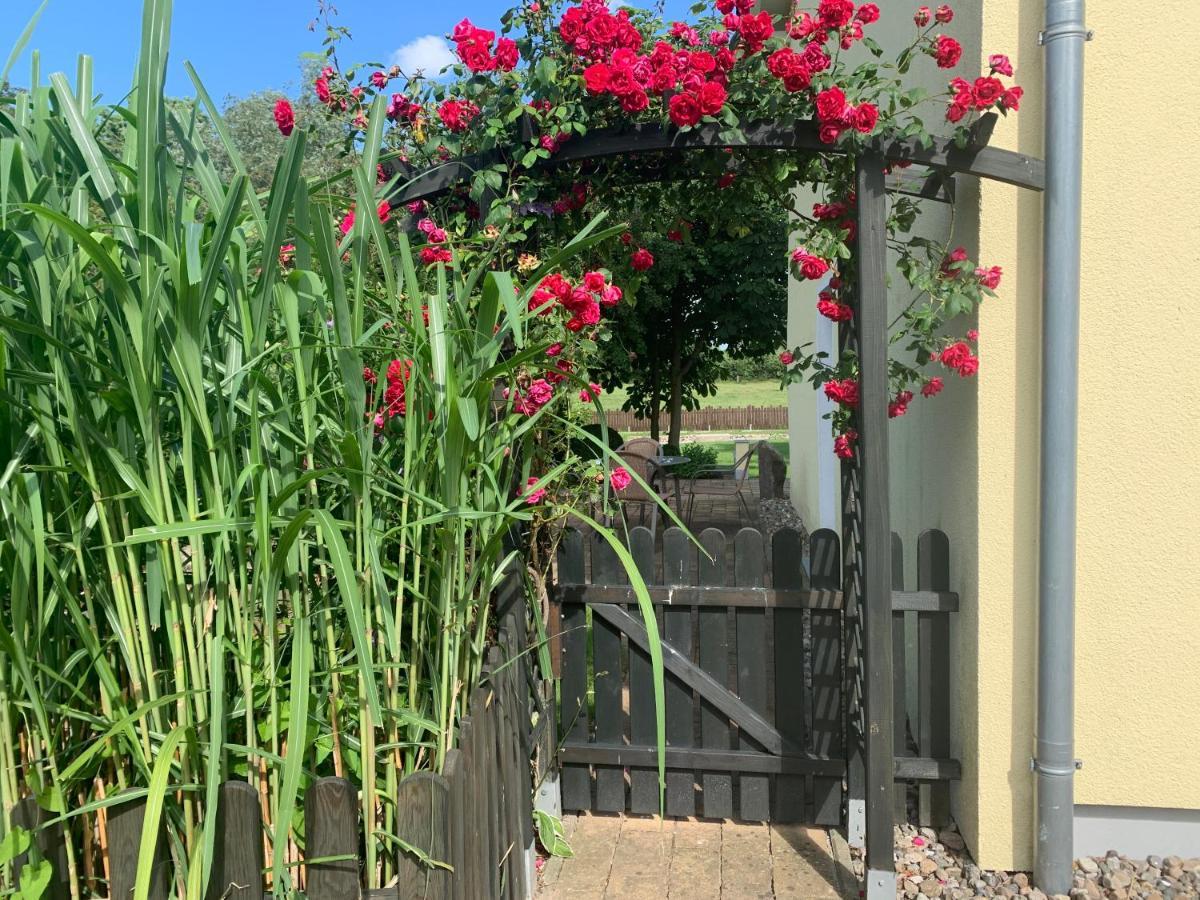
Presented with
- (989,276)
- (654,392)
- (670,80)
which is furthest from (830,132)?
(654,392)

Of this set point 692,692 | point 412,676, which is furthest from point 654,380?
point 412,676

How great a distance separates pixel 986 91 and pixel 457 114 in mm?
1395

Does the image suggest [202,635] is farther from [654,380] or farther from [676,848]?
[654,380]

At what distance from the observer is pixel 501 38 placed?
271 centimetres

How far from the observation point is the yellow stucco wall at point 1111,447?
2.65 meters

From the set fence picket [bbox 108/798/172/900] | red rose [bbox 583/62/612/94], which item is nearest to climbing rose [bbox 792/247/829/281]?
red rose [bbox 583/62/612/94]

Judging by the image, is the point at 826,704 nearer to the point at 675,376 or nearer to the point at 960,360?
the point at 960,360

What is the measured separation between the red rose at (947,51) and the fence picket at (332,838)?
7.46 ft

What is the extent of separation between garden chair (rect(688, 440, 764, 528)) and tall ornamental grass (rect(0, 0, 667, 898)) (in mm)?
6075

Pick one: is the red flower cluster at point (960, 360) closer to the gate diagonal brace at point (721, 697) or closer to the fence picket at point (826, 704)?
the fence picket at point (826, 704)

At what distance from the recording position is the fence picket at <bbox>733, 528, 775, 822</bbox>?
3117 mm

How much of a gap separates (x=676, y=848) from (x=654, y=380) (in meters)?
8.26

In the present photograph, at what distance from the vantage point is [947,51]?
258cm

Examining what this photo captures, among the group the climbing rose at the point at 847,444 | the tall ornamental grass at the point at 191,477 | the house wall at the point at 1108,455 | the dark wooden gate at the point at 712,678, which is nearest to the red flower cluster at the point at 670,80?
the house wall at the point at 1108,455
